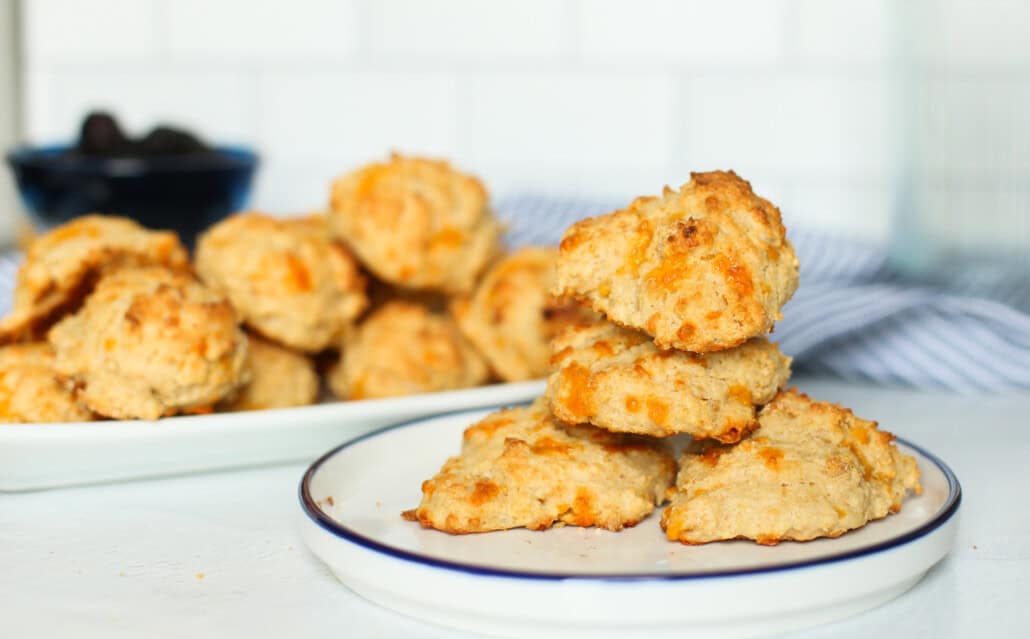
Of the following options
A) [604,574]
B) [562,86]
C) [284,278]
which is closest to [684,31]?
[562,86]

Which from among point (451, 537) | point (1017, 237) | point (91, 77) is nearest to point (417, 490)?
point (451, 537)

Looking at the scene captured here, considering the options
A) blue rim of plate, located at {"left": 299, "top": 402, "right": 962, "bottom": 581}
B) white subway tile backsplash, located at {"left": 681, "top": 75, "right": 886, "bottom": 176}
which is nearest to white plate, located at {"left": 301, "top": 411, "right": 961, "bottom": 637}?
blue rim of plate, located at {"left": 299, "top": 402, "right": 962, "bottom": 581}

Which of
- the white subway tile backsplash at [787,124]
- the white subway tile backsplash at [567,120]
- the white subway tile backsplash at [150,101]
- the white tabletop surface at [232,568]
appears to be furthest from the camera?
the white subway tile backsplash at [150,101]

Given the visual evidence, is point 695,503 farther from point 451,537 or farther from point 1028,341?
point 1028,341

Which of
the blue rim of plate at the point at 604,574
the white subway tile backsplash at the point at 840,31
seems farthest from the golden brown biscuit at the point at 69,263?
the white subway tile backsplash at the point at 840,31

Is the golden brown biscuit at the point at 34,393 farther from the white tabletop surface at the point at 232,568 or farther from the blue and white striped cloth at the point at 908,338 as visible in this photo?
the blue and white striped cloth at the point at 908,338

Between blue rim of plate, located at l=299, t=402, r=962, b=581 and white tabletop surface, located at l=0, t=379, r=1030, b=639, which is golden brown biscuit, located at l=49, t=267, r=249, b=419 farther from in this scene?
blue rim of plate, located at l=299, t=402, r=962, b=581

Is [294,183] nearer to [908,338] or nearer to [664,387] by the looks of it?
[908,338]
